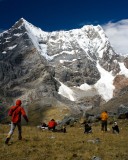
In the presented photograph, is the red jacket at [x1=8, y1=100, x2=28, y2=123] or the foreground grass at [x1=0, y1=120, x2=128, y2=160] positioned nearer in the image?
the foreground grass at [x1=0, y1=120, x2=128, y2=160]

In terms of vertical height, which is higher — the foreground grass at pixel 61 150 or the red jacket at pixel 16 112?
the red jacket at pixel 16 112

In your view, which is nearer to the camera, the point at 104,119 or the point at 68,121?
the point at 104,119

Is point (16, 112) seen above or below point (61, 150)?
above

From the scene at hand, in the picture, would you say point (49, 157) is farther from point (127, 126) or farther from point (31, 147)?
point (127, 126)

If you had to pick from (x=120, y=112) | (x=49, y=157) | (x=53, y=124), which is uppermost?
(x=120, y=112)

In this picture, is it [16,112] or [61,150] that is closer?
[61,150]

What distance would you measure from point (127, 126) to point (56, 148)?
2900 cm

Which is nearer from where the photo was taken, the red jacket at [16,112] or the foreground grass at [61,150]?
the foreground grass at [61,150]

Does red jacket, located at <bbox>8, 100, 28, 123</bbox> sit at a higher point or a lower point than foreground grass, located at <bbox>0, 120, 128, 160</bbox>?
higher

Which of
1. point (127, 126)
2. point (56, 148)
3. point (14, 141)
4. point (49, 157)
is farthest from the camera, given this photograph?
point (127, 126)

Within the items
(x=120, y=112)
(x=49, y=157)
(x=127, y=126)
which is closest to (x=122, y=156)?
(x=49, y=157)

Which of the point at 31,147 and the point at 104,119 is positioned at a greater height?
the point at 104,119

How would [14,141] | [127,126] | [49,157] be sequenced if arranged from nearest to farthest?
[49,157], [14,141], [127,126]

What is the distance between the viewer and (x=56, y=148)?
79.3 ft
